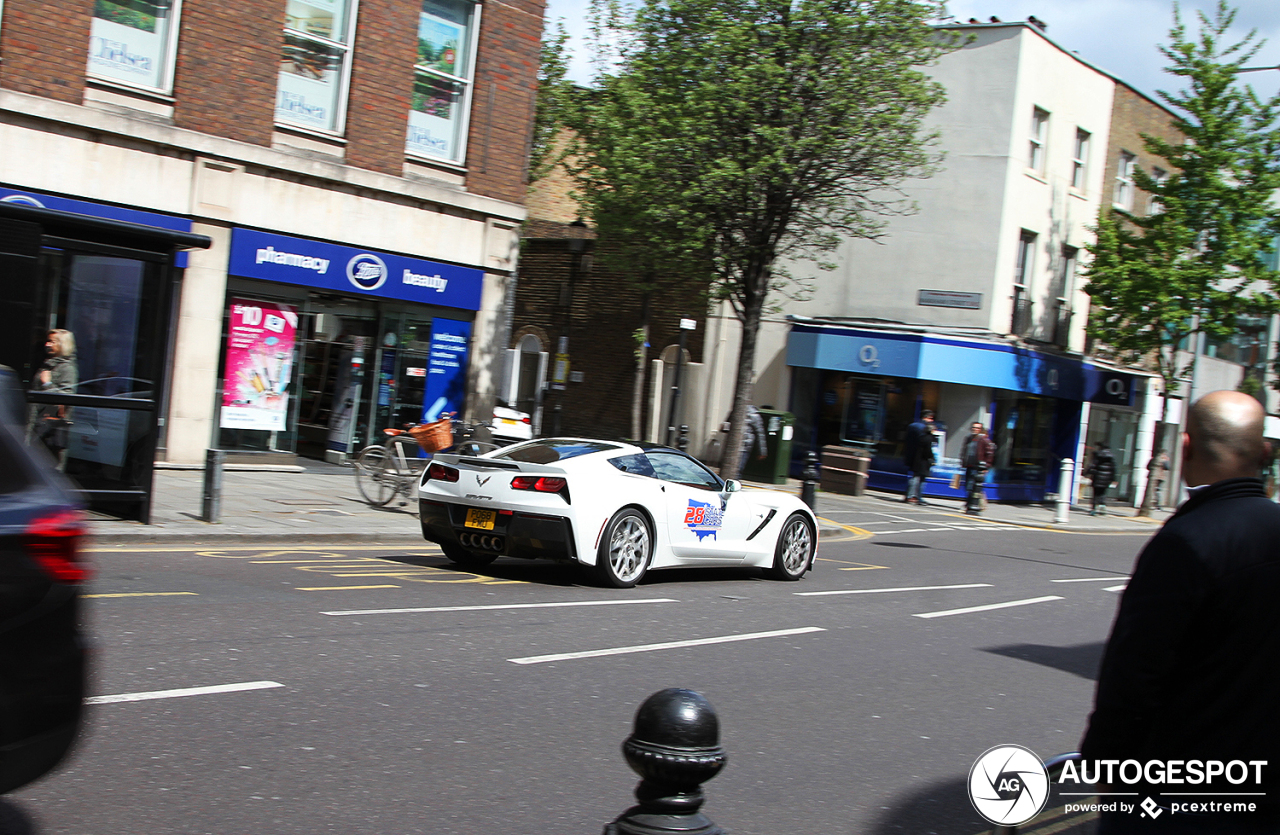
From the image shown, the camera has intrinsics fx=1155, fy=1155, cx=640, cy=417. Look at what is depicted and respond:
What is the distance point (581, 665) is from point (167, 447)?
11.0 meters

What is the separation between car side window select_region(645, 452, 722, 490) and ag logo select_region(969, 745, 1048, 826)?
7.84 m

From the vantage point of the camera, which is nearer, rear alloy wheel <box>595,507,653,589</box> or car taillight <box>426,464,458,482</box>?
rear alloy wheel <box>595,507,653,589</box>

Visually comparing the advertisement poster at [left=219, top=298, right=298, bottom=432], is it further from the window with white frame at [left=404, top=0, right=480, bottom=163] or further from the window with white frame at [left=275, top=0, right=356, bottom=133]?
the window with white frame at [left=404, top=0, right=480, bottom=163]

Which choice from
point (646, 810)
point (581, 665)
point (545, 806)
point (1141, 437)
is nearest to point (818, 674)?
point (581, 665)

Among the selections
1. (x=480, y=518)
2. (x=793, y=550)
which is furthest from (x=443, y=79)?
(x=480, y=518)

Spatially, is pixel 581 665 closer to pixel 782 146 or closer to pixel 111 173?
pixel 111 173

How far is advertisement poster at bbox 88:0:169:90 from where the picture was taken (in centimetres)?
1521

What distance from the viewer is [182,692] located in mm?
5504

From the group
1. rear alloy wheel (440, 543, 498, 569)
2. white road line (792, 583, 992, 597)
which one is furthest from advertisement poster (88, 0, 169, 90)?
white road line (792, 583, 992, 597)

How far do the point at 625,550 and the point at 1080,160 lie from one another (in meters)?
23.9

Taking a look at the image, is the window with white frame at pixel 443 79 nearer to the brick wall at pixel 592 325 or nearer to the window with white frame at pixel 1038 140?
the brick wall at pixel 592 325

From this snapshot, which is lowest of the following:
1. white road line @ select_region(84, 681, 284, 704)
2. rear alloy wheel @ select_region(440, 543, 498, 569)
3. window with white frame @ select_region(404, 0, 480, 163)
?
rear alloy wheel @ select_region(440, 543, 498, 569)

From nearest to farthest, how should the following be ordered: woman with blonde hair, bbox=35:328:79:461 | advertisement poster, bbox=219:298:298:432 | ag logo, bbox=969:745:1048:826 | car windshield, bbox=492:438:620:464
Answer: ag logo, bbox=969:745:1048:826 → car windshield, bbox=492:438:620:464 → woman with blonde hair, bbox=35:328:79:461 → advertisement poster, bbox=219:298:298:432

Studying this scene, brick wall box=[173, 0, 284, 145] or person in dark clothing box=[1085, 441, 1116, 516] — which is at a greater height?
brick wall box=[173, 0, 284, 145]
